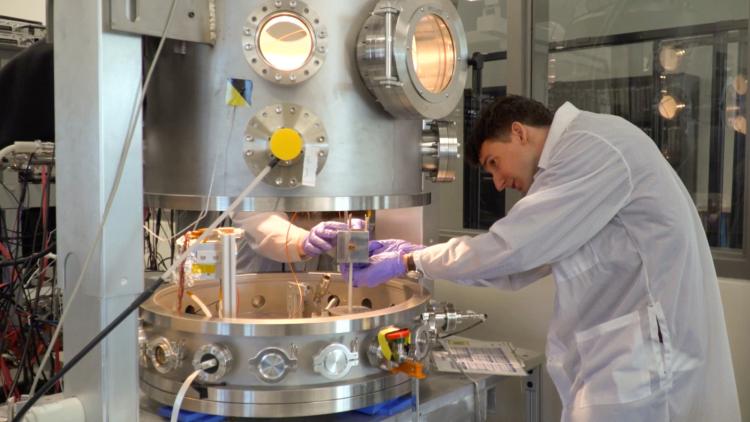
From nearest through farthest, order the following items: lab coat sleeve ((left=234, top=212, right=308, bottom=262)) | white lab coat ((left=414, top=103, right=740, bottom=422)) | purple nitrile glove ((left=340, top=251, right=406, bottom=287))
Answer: white lab coat ((left=414, top=103, right=740, bottom=422)) → purple nitrile glove ((left=340, top=251, right=406, bottom=287)) → lab coat sleeve ((left=234, top=212, right=308, bottom=262))

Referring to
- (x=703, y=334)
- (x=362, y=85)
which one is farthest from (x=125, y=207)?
(x=703, y=334)

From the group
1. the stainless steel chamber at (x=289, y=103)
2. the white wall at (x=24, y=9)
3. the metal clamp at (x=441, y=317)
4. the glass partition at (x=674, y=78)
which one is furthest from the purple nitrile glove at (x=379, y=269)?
the white wall at (x=24, y=9)

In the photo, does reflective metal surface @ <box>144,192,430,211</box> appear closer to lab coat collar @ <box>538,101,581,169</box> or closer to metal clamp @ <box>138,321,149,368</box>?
metal clamp @ <box>138,321,149,368</box>

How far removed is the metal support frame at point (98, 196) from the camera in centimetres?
103

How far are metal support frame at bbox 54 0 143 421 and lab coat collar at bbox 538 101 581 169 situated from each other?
93cm

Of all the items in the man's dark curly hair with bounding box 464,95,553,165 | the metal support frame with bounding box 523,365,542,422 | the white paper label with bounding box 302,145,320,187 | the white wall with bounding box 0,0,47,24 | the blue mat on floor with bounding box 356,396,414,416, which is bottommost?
the metal support frame with bounding box 523,365,542,422

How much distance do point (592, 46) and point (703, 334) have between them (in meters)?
1.46

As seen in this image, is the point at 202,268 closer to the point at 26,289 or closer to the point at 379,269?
the point at 379,269

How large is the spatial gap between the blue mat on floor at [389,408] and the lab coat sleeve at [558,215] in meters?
0.31

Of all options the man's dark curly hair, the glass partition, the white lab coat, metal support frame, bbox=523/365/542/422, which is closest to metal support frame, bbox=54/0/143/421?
the white lab coat

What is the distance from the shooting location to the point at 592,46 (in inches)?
103

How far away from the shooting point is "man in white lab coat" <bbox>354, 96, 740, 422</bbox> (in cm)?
143

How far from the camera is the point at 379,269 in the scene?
1.57m

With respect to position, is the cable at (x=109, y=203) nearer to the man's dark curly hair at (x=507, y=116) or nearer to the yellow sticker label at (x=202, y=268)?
the yellow sticker label at (x=202, y=268)
